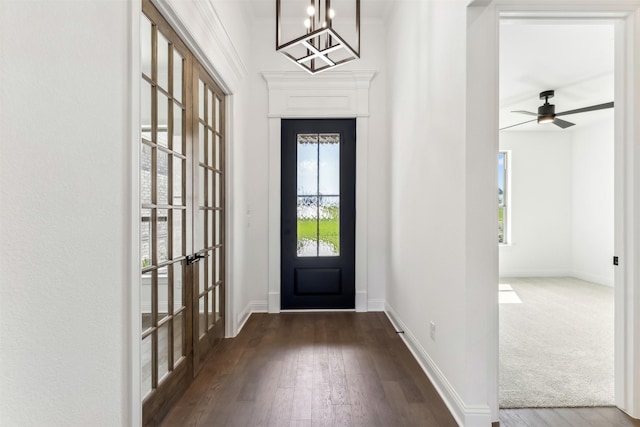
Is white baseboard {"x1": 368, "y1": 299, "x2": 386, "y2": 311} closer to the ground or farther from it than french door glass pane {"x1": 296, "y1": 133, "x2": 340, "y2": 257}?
closer to the ground

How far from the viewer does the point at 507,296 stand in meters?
4.71

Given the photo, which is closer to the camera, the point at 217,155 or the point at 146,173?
Answer: the point at 146,173

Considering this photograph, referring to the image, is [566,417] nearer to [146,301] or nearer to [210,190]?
[146,301]

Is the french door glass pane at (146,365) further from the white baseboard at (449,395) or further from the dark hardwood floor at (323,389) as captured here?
the white baseboard at (449,395)

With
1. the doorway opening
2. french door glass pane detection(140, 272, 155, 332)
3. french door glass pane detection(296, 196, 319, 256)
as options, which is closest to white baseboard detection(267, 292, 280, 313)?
french door glass pane detection(296, 196, 319, 256)

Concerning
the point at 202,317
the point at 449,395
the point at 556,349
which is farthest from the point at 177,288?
the point at 556,349

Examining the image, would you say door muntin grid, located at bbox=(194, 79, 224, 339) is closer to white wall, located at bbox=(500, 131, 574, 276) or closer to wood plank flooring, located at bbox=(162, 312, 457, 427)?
wood plank flooring, located at bbox=(162, 312, 457, 427)

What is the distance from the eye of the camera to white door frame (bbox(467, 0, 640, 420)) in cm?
177

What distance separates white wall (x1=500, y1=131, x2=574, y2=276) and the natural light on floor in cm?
114

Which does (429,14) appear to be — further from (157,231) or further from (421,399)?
(421,399)

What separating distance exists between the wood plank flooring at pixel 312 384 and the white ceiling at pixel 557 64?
7.86 feet

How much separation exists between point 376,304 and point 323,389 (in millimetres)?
1876

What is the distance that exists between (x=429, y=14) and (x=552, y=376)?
279cm

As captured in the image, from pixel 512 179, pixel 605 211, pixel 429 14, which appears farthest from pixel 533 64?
pixel 605 211
